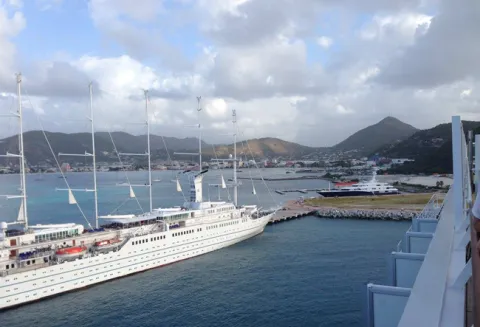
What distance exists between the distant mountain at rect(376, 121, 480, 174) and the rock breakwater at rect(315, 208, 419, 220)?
43030 mm

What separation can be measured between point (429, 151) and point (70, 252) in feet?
361

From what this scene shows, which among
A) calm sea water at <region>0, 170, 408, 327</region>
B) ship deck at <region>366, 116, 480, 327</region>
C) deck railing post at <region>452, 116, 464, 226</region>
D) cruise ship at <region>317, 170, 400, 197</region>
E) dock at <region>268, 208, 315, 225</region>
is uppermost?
deck railing post at <region>452, 116, 464, 226</region>

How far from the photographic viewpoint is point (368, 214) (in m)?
34.5

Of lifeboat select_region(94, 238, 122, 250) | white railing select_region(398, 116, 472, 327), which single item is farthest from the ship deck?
lifeboat select_region(94, 238, 122, 250)

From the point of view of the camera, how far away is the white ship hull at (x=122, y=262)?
1543 centimetres

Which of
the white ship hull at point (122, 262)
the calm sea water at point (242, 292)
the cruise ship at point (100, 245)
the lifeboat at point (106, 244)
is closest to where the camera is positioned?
the calm sea water at point (242, 292)

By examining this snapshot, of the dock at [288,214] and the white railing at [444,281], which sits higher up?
the white railing at [444,281]

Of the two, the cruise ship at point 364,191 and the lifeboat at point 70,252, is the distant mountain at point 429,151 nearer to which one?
the cruise ship at point 364,191

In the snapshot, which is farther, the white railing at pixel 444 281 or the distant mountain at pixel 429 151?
the distant mountain at pixel 429 151

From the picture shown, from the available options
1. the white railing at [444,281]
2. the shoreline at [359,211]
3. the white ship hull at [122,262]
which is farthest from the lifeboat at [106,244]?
the white railing at [444,281]

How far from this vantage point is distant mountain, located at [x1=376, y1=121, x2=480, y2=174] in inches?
3334

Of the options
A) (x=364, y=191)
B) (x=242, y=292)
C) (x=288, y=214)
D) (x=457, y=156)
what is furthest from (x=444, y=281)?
(x=364, y=191)

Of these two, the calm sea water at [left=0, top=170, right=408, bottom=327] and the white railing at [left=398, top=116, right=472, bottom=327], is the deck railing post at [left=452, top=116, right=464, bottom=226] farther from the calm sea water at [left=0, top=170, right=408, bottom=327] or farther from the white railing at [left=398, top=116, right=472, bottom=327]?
the calm sea water at [left=0, top=170, right=408, bottom=327]

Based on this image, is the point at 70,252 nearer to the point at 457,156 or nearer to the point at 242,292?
the point at 242,292
